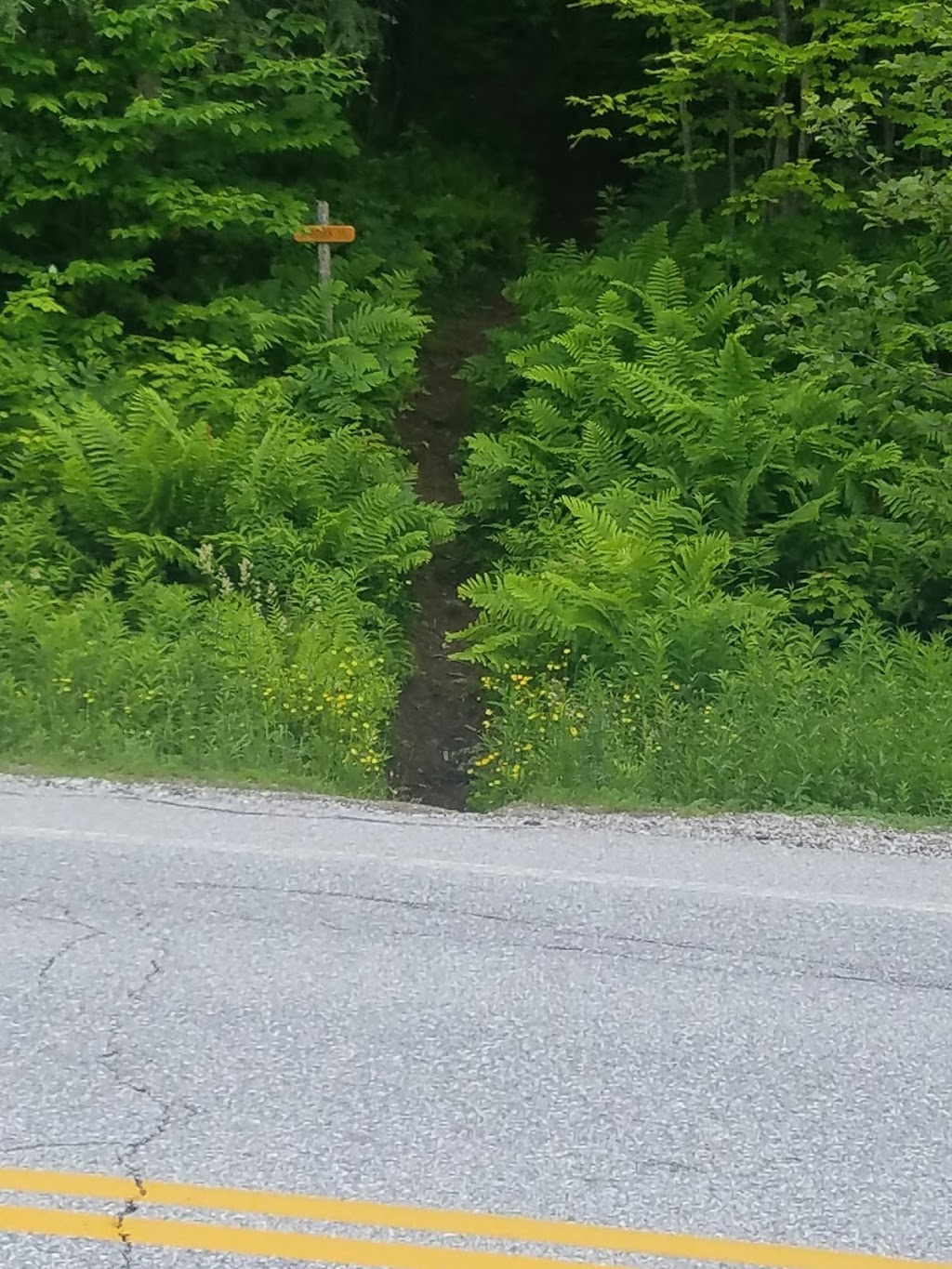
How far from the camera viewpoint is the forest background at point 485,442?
7.42 metres

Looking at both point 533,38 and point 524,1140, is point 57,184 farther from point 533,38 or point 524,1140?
point 533,38

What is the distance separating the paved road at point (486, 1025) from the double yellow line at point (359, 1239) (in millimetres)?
49

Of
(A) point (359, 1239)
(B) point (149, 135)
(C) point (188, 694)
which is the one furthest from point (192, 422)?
(A) point (359, 1239)

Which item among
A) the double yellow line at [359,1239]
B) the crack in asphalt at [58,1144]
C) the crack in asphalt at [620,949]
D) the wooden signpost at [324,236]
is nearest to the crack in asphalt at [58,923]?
the crack in asphalt at [620,949]

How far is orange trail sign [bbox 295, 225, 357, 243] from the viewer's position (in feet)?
39.8

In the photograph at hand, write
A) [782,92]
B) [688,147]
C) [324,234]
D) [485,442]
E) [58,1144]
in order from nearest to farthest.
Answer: [58,1144], [485,442], [324,234], [782,92], [688,147]

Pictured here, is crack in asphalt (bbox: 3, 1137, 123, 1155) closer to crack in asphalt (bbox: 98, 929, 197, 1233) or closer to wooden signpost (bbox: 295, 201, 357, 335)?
crack in asphalt (bbox: 98, 929, 197, 1233)

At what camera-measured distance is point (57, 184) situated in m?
11.4

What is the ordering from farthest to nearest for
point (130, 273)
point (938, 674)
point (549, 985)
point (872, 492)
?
point (130, 273)
point (872, 492)
point (938, 674)
point (549, 985)

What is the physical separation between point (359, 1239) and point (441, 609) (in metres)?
8.27

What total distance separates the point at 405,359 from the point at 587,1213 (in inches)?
417

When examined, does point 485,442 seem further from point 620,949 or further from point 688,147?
point 620,949

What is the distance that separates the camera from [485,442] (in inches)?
463

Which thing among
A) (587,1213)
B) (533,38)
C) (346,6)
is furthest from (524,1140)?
(533,38)
